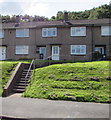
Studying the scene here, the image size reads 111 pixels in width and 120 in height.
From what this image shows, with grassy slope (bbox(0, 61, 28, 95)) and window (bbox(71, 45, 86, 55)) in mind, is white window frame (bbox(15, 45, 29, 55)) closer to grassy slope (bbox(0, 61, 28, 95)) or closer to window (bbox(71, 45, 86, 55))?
window (bbox(71, 45, 86, 55))

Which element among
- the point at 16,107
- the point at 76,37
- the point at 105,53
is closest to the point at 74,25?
the point at 76,37

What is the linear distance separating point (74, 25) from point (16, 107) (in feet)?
60.0

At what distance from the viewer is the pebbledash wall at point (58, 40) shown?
24.0 m

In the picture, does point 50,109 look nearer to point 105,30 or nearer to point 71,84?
point 71,84

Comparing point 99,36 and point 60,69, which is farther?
point 99,36

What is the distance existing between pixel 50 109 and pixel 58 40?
1792 cm

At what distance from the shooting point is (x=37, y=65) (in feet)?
54.1

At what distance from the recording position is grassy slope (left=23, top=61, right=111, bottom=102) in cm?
988

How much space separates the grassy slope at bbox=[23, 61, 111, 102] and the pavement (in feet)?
2.36

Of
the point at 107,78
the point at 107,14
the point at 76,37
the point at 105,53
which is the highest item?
the point at 107,14

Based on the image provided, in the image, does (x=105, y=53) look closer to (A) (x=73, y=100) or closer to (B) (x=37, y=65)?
(B) (x=37, y=65)

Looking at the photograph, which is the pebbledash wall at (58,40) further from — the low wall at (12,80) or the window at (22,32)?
the low wall at (12,80)

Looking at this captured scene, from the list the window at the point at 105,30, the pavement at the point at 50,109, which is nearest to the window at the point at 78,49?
the window at the point at 105,30

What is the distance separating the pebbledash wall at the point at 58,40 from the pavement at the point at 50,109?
14961mm
